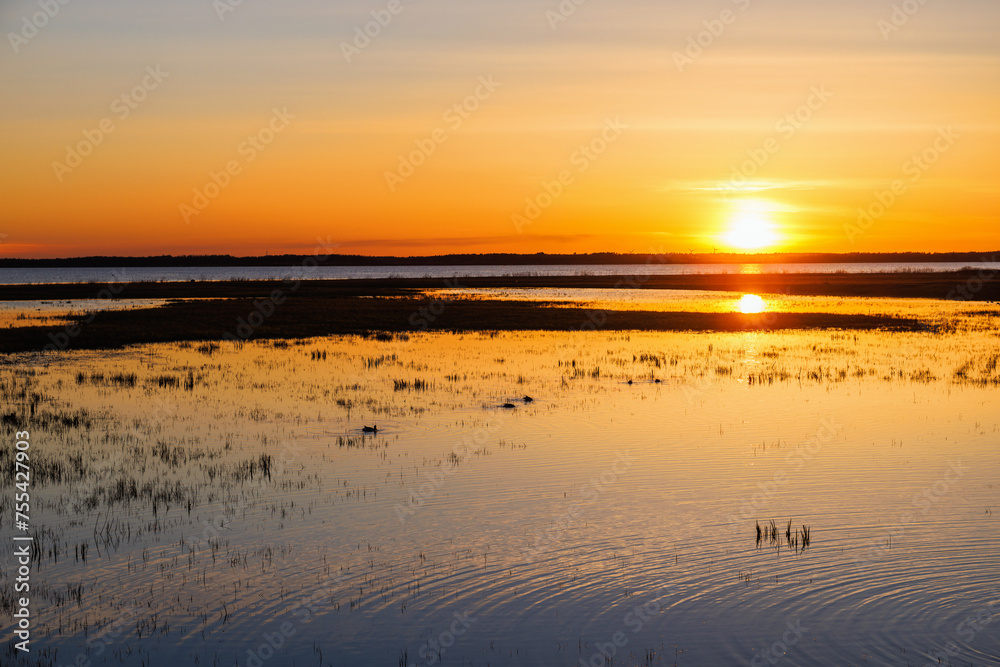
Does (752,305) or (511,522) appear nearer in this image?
(511,522)

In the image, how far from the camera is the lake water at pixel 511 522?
8.02 m

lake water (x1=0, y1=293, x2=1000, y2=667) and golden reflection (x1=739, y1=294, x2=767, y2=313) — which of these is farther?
golden reflection (x1=739, y1=294, x2=767, y2=313)

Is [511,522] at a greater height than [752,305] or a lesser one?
lesser

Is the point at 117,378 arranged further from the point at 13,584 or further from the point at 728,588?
the point at 728,588

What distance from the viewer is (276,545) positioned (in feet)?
34.3

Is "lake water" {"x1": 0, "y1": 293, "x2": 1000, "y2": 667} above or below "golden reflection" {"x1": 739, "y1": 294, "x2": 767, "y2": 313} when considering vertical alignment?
below

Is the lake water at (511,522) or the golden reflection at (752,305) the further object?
the golden reflection at (752,305)

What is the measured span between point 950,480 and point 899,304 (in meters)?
53.3

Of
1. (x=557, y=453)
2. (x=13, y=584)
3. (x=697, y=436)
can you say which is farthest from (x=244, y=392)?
(x=13, y=584)

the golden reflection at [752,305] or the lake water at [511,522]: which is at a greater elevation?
the golden reflection at [752,305]

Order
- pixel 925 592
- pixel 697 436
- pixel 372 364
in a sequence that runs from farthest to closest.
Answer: pixel 372 364 < pixel 697 436 < pixel 925 592

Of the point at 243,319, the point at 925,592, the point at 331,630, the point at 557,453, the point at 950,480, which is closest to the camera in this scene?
the point at 331,630

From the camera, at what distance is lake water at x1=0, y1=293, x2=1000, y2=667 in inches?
316

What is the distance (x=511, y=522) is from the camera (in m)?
11.5
